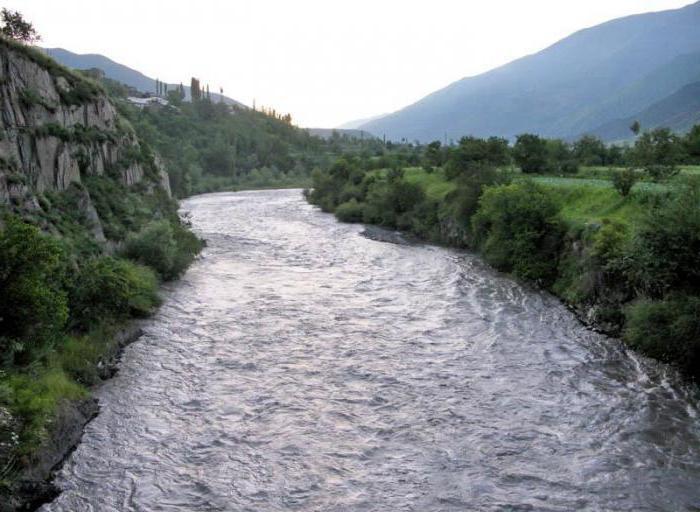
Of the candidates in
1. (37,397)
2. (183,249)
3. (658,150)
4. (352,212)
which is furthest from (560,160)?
(37,397)

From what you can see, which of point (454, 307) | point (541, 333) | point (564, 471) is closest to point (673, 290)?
point (541, 333)

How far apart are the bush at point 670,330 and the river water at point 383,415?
0.63 meters

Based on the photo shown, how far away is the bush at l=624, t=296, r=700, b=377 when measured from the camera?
1855cm

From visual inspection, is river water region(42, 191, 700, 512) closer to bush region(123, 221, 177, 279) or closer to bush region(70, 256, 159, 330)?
bush region(70, 256, 159, 330)

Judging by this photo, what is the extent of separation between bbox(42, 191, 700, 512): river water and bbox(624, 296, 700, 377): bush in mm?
631

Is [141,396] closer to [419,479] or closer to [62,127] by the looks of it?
[419,479]

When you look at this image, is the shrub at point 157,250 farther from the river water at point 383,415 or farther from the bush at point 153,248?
the river water at point 383,415

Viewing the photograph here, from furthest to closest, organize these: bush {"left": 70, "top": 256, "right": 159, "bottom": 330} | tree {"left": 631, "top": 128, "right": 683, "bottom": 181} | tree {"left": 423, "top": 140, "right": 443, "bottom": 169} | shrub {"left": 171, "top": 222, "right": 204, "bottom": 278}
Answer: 1. tree {"left": 423, "top": 140, "right": 443, "bottom": 169}
2. tree {"left": 631, "top": 128, "right": 683, "bottom": 181}
3. shrub {"left": 171, "top": 222, "right": 204, "bottom": 278}
4. bush {"left": 70, "top": 256, "right": 159, "bottom": 330}

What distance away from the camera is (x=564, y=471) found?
14242 millimetres

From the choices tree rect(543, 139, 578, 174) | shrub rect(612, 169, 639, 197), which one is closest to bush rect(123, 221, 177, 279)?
shrub rect(612, 169, 639, 197)

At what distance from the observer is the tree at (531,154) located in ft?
188

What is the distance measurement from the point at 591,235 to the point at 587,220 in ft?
9.24

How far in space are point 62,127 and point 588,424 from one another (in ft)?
100

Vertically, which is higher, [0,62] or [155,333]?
[0,62]
